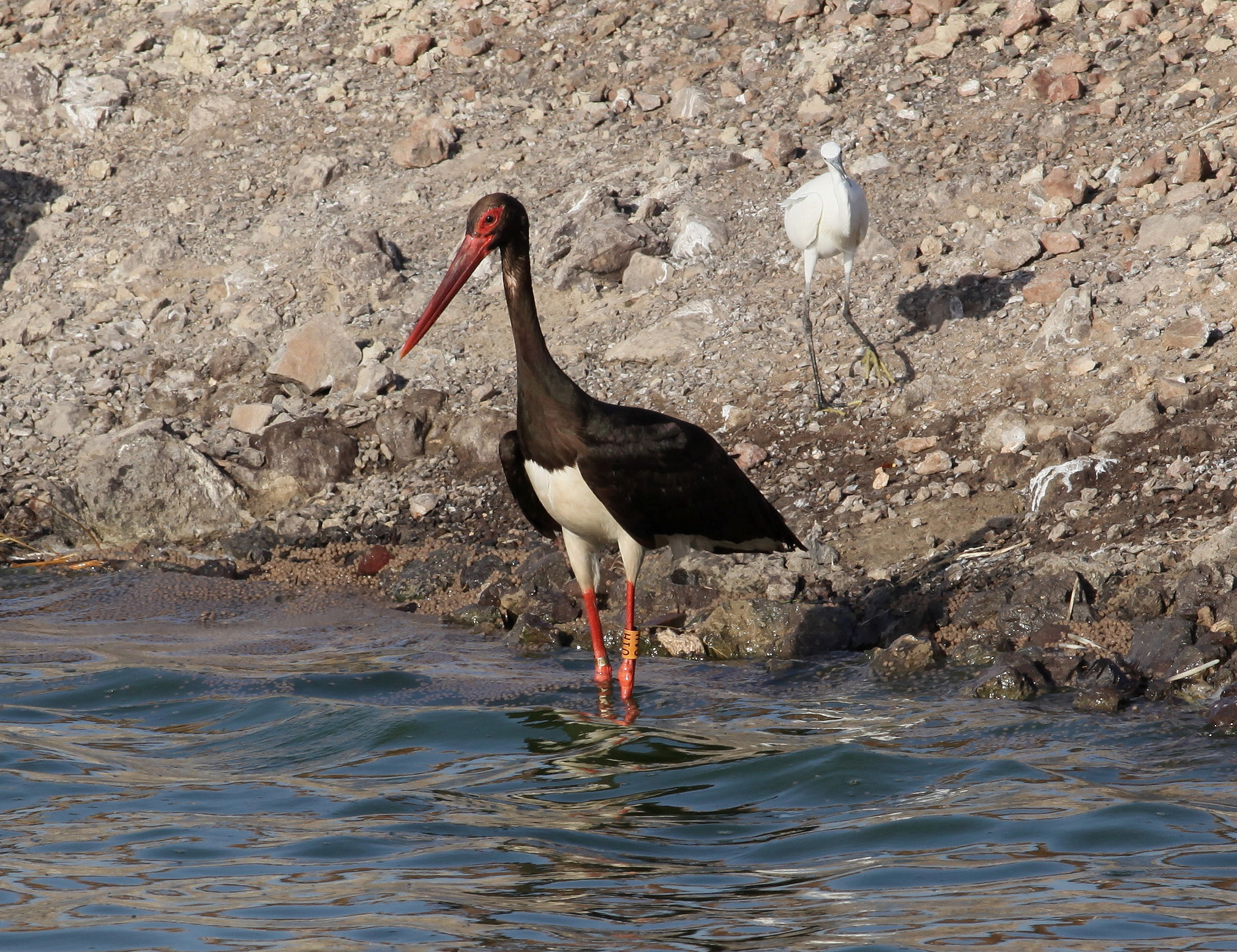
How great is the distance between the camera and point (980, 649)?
19.9ft

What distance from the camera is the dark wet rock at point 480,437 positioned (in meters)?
8.33

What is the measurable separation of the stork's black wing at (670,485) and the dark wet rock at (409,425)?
2.70 m

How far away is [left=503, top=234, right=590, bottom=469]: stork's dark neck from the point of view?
574 cm

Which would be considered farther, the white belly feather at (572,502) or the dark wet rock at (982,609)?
the dark wet rock at (982,609)

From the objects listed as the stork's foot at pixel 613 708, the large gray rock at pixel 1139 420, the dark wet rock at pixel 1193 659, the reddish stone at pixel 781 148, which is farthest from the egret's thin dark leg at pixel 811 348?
the dark wet rock at pixel 1193 659

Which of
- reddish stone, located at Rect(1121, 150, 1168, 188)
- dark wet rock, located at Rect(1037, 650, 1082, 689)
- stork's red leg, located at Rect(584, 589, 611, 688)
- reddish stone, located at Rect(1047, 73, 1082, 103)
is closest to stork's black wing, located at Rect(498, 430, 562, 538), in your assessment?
stork's red leg, located at Rect(584, 589, 611, 688)

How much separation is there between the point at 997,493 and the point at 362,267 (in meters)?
4.67

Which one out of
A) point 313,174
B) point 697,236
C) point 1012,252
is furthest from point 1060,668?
point 313,174

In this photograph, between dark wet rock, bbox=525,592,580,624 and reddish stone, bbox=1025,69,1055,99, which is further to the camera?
reddish stone, bbox=1025,69,1055,99

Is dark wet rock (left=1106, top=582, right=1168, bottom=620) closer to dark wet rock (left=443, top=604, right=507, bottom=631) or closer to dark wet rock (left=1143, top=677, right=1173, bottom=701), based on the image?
dark wet rock (left=1143, top=677, right=1173, bottom=701)

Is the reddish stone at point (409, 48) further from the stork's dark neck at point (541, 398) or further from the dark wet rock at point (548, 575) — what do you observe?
the stork's dark neck at point (541, 398)

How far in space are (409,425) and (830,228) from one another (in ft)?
9.06

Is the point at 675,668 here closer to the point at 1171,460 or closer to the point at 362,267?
the point at 1171,460

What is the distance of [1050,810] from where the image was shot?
4.38 meters
